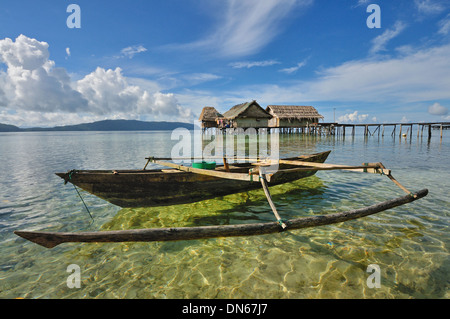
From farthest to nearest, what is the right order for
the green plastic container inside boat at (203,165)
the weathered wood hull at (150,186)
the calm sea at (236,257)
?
1. the green plastic container inside boat at (203,165)
2. the weathered wood hull at (150,186)
3. the calm sea at (236,257)

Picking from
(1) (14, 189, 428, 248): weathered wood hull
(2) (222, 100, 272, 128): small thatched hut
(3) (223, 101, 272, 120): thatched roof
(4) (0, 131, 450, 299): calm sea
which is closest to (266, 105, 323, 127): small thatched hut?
(2) (222, 100, 272, 128): small thatched hut

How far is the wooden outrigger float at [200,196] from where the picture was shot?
272cm

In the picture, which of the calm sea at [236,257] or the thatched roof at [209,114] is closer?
the calm sea at [236,257]

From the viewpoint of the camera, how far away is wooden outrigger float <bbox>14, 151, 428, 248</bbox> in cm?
272

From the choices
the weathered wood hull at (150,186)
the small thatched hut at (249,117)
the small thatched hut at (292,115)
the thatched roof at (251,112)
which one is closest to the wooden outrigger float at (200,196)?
the weathered wood hull at (150,186)

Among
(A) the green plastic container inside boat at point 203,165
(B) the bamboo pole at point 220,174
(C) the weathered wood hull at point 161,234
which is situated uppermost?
(A) the green plastic container inside boat at point 203,165

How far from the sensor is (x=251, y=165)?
748 centimetres

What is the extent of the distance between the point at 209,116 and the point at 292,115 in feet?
56.9

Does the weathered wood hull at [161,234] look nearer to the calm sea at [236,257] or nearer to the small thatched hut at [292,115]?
the calm sea at [236,257]

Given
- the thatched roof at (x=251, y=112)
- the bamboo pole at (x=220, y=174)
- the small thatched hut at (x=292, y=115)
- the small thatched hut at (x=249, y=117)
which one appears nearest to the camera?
the bamboo pole at (x=220, y=174)
